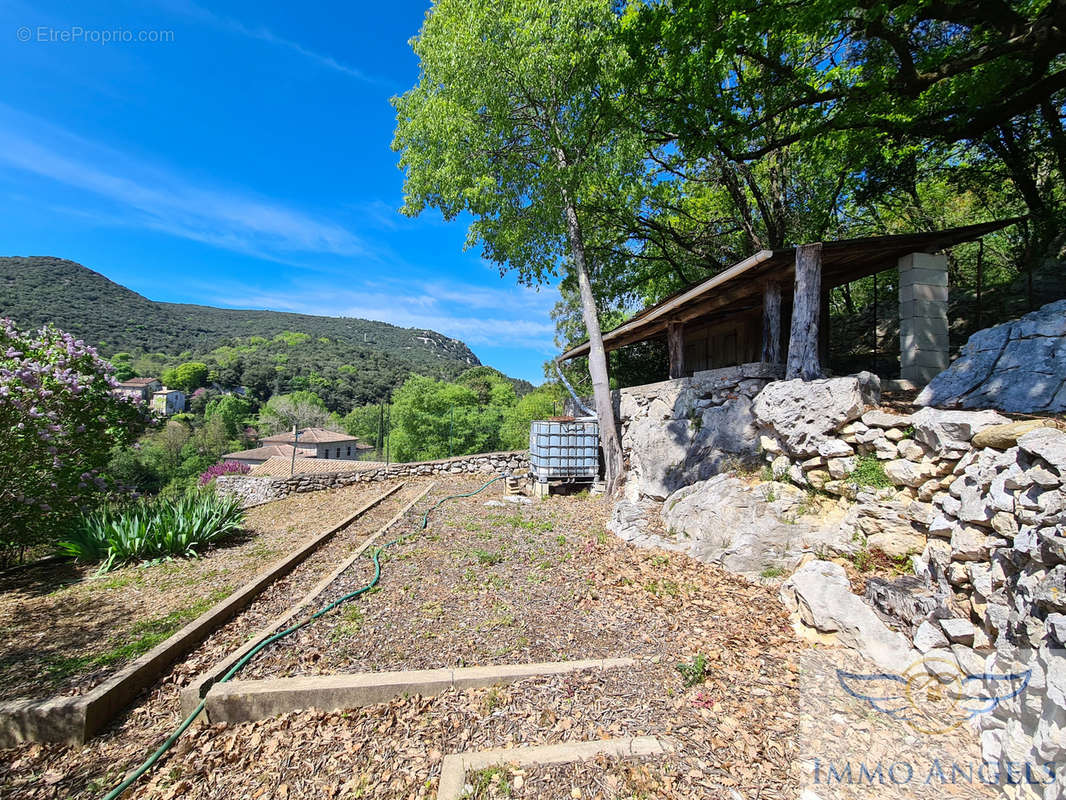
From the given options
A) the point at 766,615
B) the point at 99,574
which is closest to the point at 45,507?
the point at 99,574

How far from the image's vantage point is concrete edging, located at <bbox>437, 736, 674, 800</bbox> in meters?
2.30

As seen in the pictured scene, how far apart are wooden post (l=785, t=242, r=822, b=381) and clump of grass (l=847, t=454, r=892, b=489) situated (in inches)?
66.8

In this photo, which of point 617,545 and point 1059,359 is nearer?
point 1059,359

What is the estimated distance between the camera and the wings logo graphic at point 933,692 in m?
2.32

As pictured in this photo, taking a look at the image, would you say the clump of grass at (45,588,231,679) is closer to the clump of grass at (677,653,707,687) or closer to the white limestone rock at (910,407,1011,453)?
the clump of grass at (677,653,707,687)

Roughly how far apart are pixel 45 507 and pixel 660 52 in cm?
1192

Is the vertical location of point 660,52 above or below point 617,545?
above

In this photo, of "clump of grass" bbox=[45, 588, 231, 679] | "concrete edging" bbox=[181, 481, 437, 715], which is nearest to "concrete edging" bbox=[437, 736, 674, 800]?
"concrete edging" bbox=[181, 481, 437, 715]

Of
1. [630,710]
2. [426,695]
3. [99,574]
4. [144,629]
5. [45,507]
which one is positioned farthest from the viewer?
[45,507]

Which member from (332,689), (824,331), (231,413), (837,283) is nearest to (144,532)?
(332,689)

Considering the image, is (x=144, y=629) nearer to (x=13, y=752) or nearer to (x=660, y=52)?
(x=13, y=752)

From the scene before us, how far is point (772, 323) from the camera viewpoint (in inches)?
262

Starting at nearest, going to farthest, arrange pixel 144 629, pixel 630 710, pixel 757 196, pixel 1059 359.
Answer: pixel 630 710, pixel 1059 359, pixel 144 629, pixel 757 196

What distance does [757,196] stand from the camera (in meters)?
9.93
